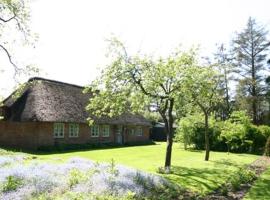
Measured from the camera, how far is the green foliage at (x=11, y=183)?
1002cm

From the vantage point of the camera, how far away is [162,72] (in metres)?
17.4

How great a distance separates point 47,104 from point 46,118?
2.00 meters

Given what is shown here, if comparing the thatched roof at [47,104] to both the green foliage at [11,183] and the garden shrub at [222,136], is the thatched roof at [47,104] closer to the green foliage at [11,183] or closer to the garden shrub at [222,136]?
the garden shrub at [222,136]

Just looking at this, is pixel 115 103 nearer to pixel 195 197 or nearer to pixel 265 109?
pixel 195 197

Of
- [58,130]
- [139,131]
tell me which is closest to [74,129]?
[58,130]

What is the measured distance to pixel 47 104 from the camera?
31484 mm

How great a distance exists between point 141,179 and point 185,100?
694 centimetres

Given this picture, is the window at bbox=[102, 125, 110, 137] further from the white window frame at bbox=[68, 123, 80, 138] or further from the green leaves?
the green leaves

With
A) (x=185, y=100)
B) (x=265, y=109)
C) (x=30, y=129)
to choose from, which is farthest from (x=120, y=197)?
(x=265, y=109)

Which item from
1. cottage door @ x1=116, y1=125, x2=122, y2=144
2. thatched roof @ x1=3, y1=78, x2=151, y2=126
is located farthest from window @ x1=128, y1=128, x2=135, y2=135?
thatched roof @ x1=3, y1=78, x2=151, y2=126

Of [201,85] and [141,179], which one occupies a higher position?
[201,85]

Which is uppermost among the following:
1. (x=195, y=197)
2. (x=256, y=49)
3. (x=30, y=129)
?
(x=256, y=49)

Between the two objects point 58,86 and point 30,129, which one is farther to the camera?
point 58,86

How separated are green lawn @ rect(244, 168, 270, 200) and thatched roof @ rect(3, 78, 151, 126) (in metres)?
18.8
